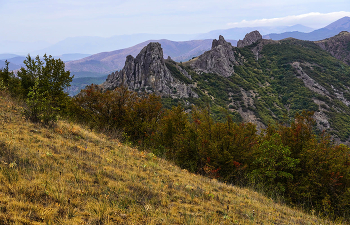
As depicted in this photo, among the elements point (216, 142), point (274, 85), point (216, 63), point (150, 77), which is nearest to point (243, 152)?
point (216, 142)

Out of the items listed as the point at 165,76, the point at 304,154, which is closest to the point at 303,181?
the point at 304,154

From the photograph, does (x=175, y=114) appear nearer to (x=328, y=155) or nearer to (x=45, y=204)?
(x=328, y=155)

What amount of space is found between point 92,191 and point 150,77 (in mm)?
129857

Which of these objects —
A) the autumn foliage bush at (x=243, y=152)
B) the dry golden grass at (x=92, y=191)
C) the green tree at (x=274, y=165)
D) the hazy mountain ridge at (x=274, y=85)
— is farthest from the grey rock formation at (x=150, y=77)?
the dry golden grass at (x=92, y=191)

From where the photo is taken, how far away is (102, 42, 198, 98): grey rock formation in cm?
12950

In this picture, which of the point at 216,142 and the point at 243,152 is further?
the point at 243,152

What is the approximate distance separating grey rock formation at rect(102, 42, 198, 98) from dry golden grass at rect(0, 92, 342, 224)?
118 metres

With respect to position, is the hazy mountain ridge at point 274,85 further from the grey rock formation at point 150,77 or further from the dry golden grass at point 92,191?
the dry golden grass at point 92,191

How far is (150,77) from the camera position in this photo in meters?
132

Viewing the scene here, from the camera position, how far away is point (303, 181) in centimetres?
1541

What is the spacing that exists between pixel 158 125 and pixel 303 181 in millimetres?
15425

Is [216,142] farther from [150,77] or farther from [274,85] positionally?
[274,85]

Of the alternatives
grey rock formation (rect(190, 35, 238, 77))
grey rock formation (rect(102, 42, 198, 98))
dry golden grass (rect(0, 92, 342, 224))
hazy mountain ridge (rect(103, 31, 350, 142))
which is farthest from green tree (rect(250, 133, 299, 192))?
grey rock formation (rect(190, 35, 238, 77))

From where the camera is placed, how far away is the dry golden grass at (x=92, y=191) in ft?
15.5
